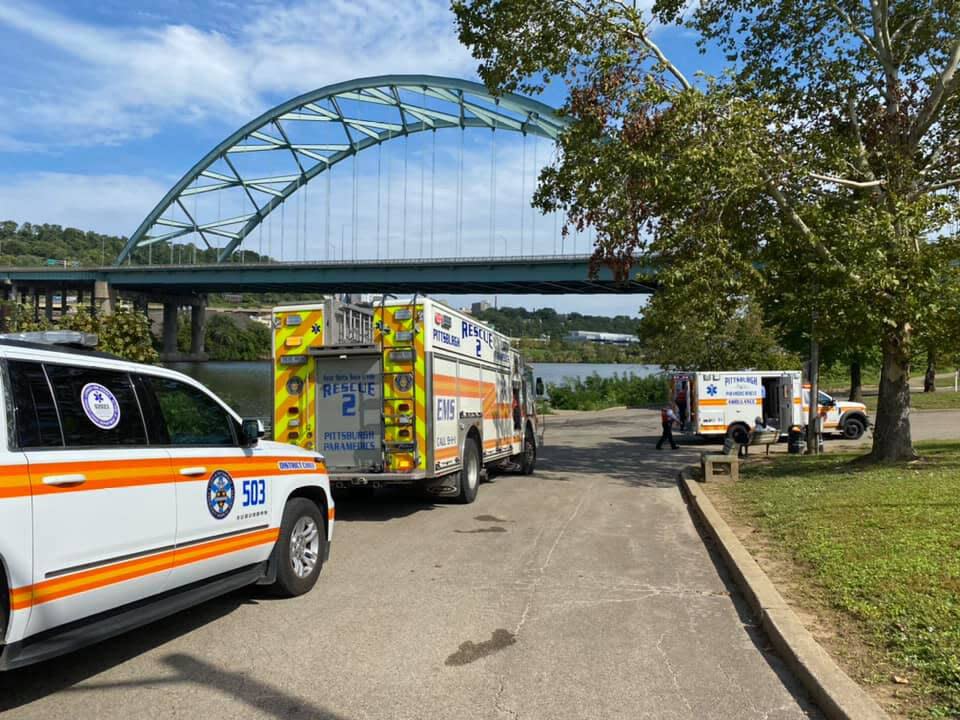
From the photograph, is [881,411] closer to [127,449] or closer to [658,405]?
[127,449]

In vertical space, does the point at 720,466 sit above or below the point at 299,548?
below

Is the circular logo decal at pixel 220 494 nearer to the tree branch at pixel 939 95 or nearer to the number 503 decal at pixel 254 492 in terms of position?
the number 503 decal at pixel 254 492

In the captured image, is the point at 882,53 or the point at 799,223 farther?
the point at 882,53

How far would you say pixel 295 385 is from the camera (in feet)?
36.1

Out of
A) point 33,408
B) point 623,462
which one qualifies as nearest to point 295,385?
point 33,408

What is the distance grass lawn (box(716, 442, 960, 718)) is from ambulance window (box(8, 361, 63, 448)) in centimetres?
472

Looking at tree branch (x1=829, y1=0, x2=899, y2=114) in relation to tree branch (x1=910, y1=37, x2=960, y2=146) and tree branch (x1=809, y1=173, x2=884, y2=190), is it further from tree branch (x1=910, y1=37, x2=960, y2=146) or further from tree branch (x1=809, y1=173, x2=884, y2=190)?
tree branch (x1=809, y1=173, x2=884, y2=190)

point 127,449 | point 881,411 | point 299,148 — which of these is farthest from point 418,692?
point 299,148

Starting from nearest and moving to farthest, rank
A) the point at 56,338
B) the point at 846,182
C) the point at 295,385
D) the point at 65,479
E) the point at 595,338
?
the point at 65,479 < the point at 56,338 < the point at 295,385 < the point at 846,182 < the point at 595,338

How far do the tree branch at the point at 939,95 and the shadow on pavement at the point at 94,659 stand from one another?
562 inches

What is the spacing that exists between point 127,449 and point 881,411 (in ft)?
46.3

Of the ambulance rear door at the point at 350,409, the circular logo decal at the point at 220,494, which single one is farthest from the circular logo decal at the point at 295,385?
the circular logo decal at the point at 220,494

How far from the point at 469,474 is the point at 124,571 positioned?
308 inches

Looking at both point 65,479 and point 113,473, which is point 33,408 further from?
point 113,473
